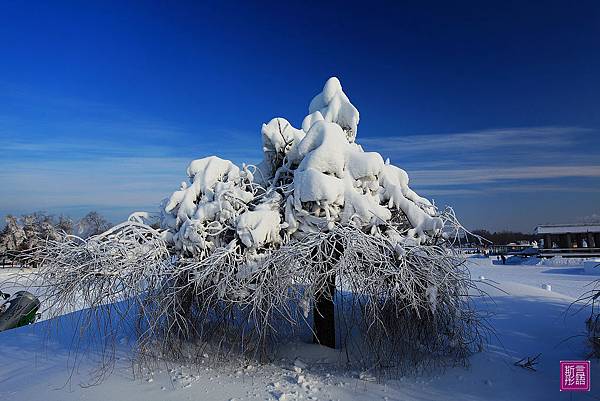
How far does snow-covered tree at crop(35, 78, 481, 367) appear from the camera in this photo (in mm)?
5398

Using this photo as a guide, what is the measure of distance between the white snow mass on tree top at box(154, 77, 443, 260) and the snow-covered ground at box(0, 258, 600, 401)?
1630 millimetres

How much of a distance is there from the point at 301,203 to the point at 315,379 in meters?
2.34

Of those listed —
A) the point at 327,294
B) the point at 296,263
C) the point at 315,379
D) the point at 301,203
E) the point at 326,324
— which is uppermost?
the point at 301,203

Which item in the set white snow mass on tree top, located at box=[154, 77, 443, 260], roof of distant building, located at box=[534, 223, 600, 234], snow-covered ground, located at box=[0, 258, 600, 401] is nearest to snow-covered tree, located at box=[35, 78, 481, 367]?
white snow mass on tree top, located at box=[154, 77, 443, 260]

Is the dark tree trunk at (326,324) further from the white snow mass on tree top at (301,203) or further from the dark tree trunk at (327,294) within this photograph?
the white snow mass on tree top at (301,203)

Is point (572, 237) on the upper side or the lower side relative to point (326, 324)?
upper

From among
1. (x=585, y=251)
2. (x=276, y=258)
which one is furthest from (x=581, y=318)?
(x=585, y=251)

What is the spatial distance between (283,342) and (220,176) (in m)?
2.84

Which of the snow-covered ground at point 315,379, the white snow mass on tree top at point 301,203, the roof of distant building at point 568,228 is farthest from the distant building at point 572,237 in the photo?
the white snow mass on tree top at point 301,203

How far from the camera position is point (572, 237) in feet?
124

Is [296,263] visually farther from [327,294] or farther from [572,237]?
[572,237]

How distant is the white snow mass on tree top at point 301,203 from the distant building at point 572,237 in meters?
35.2

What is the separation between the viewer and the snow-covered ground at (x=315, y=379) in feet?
16.9

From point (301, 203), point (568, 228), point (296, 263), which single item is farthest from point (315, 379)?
point (568, 228)
